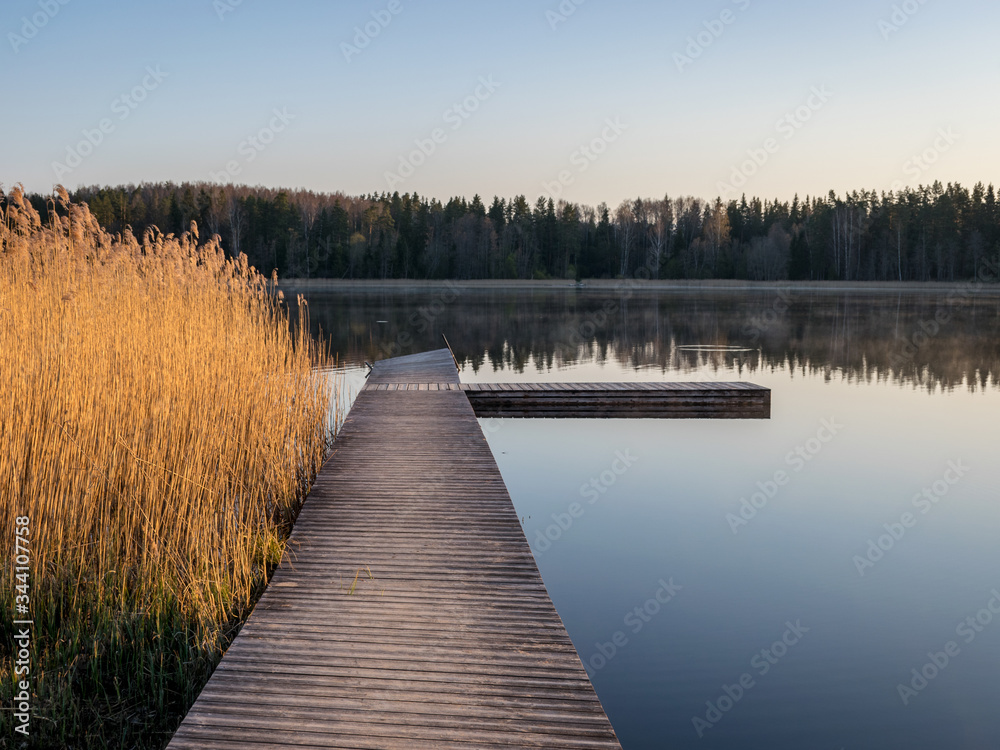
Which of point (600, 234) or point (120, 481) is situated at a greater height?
point (600, 234)

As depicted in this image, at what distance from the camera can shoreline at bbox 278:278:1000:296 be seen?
141ft

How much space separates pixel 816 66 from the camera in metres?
14.2

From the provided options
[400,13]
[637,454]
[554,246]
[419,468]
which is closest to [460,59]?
[400,13]

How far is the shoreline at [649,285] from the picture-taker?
43.0m

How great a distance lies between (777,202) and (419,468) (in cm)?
6557

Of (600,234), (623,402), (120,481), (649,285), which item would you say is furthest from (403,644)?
(600,234)

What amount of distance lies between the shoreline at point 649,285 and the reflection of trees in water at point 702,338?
17.7 meters

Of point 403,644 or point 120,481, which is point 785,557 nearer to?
point 403,644

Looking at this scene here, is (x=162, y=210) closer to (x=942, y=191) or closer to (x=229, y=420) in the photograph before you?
(x=229, y=420)

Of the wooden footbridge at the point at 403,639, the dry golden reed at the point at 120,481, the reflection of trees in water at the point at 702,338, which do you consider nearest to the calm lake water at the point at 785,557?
the wooden footbridge at the point at 403,639

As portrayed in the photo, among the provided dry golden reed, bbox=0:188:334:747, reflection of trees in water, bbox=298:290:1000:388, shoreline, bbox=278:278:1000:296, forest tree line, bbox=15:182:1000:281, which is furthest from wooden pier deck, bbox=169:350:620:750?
forest tree line, bbox=15:182:1000:281

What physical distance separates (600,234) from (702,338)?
136ft

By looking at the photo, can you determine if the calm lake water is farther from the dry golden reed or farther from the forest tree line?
the forest tree line

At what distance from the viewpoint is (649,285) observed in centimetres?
4947
